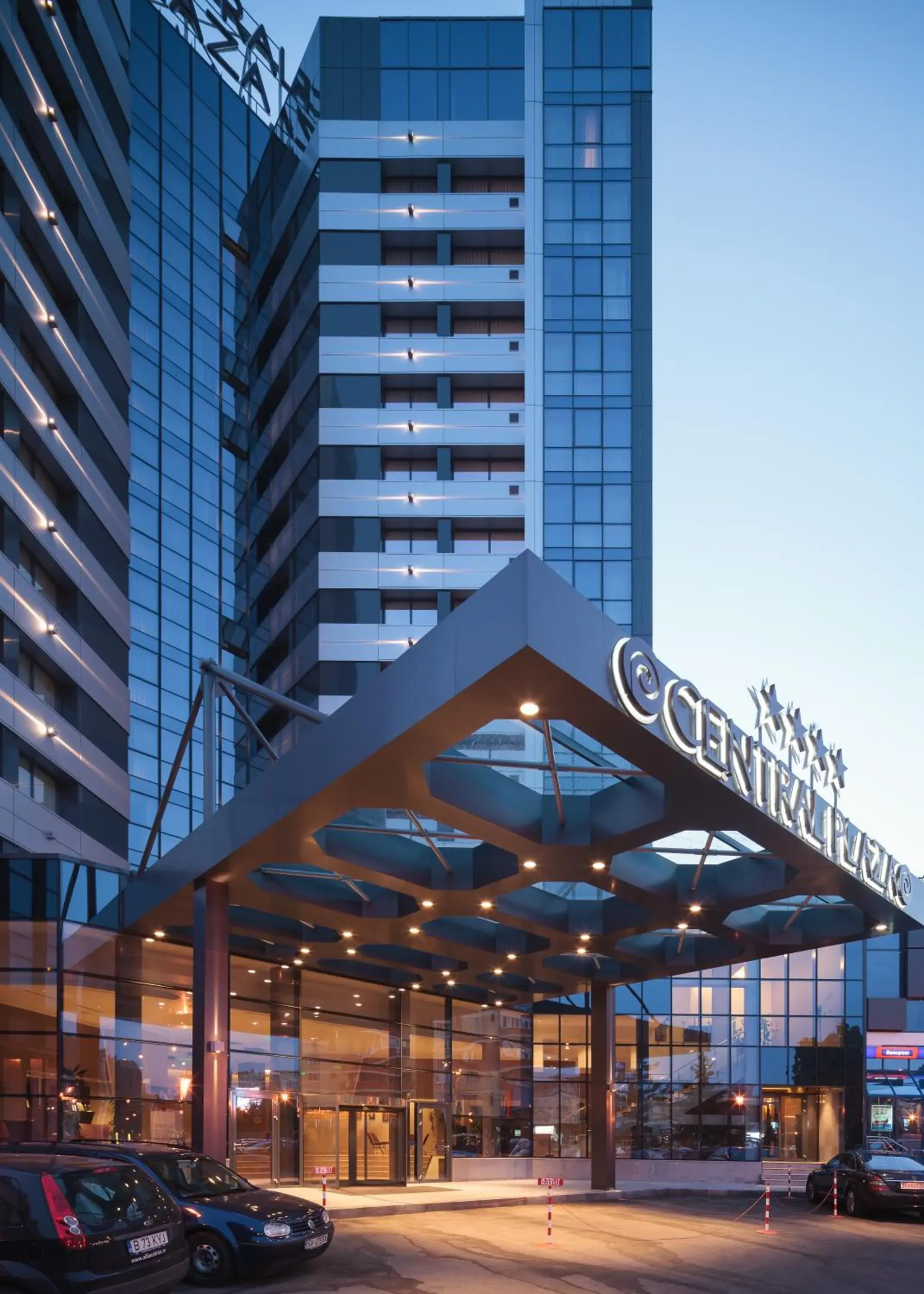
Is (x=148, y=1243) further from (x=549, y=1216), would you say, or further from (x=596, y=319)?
(x=596, y=319)

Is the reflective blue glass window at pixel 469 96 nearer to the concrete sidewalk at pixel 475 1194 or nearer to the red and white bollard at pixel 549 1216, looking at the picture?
the concrete sidewalk at pixel 475 1194

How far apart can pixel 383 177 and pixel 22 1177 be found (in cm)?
6234

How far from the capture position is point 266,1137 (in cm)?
3256

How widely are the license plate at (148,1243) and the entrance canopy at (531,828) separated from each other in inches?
201

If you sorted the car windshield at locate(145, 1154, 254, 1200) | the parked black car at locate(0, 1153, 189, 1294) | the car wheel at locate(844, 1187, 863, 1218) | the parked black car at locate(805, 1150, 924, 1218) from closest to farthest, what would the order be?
1. the parked black car at locate(0, 1153, 189, 1294)
2. the car windshield at locate(145, 1154, 254, 1200)
3. the parked black car at locate(805, 1150, 924, 1218)
4. the car wheel at locate(844, 1187, 863, 1218)

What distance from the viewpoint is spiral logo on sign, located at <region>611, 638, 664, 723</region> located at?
46.2ft

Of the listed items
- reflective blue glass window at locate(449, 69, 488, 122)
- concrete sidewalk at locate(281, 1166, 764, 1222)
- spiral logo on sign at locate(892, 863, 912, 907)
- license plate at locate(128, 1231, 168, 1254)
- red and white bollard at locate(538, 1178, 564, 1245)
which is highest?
reflective blue glass window at locate(449, 69, 488, 122)

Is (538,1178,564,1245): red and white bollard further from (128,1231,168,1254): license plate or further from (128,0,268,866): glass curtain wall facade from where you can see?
(128,0,268,866): glass curtain wall facade

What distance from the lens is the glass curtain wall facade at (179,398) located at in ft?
218

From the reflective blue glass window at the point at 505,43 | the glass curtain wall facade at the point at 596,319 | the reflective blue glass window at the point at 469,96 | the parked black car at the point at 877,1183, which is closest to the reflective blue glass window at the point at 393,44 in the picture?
the reflective blue glass window at the point at 469,96

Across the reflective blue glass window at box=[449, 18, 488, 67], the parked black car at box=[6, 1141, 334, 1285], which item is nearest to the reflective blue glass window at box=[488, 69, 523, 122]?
the reflective blue glass window at box=[449, 18, 488, 67]

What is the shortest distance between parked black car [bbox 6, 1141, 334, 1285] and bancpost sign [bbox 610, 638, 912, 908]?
751 centimetres

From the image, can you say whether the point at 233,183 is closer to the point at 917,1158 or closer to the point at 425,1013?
the point at 425,1013

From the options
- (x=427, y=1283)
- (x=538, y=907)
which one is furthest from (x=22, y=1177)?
(x=538, y=907)
